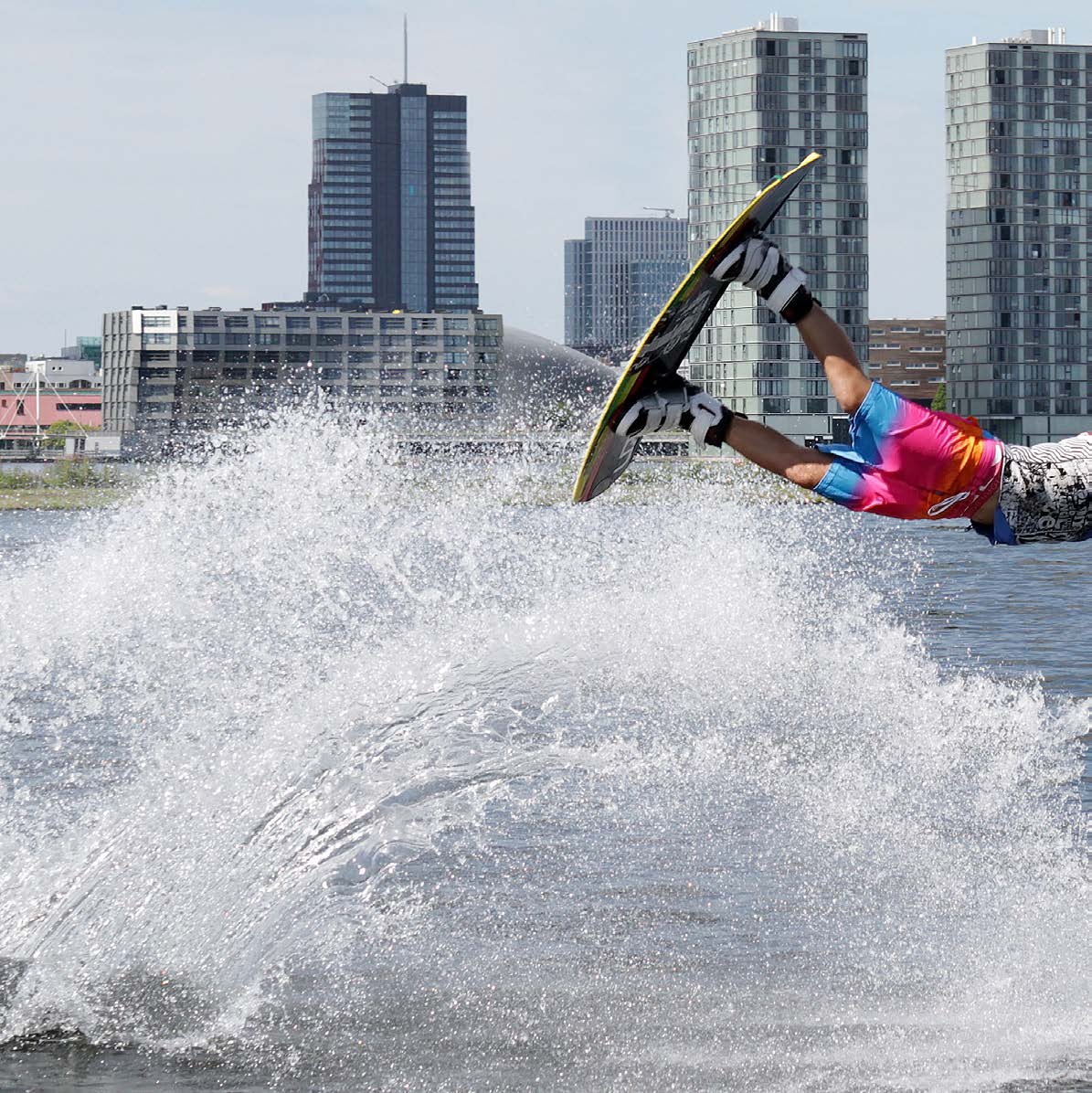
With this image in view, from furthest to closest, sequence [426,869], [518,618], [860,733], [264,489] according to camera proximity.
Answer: [264,489] → [518,618] → [860,733] → [426,869]

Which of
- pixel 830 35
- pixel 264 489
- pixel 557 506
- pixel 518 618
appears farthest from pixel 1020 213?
pixel 518 618

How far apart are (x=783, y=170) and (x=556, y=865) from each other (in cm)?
9546

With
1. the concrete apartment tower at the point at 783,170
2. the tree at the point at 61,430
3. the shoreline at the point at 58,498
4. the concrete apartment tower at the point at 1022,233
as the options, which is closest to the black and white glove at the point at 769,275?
the shoreline at the point at 58,498

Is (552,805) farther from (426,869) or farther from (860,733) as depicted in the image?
(860,733)

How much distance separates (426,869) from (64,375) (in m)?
178

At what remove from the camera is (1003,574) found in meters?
29.2

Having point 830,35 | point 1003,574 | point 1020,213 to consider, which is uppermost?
point 830,35

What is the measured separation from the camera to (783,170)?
9969 centimetres

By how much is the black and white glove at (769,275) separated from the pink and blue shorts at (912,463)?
67 cm

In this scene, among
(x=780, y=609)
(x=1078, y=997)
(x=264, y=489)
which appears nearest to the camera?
(x=1078, y=997)

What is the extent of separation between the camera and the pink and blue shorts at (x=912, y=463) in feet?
22.5

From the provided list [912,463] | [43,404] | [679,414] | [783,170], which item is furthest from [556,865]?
[43,404]

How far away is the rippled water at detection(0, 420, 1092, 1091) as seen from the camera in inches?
255

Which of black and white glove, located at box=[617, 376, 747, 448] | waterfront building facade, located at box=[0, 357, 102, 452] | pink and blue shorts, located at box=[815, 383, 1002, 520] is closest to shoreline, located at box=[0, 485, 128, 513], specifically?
black and white glove, located at box=[617, 376, 747, 448]
